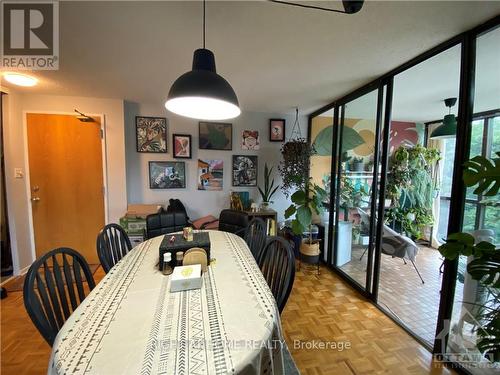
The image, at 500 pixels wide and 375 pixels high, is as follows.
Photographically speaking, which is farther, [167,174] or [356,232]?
[167,174]

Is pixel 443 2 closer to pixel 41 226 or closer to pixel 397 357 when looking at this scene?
pixel 397 357

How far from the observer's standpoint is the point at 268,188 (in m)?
3.48

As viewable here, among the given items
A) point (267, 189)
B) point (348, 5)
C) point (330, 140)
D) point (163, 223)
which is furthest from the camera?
point (267, 189)

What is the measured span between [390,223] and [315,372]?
291 centimetres

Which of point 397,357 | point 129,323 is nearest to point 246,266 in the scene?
point 129,323

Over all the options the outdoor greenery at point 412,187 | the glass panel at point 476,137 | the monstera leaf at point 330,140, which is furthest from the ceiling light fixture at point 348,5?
the outdoor greenery at point 412,187

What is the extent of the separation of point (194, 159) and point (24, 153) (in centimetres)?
201

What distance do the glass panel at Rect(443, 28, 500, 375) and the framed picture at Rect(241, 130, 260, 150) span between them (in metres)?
2.44

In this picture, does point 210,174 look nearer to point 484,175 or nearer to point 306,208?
point 306,208

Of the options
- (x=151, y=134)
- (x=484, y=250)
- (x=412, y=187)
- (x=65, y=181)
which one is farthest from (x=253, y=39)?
(x=412, y=187)

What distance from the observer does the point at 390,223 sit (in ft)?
12.0

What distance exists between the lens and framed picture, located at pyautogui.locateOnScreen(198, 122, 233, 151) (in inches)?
130

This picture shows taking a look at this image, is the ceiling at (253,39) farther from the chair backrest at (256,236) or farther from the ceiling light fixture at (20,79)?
the chair backrest at (256,236)

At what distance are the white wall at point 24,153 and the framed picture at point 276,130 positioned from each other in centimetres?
208
